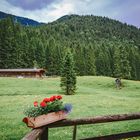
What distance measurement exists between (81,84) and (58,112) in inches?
3160

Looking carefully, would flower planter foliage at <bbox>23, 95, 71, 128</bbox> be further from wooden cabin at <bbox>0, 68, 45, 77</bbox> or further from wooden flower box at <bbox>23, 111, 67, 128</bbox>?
wooden cabin at <bbox>0, 68, 45, 77</bbox>

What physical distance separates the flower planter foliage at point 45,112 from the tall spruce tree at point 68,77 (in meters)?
55.0

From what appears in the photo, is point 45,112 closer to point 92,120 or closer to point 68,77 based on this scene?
point 92,120

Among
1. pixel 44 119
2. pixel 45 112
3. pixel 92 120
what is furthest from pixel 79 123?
pixel 44 119

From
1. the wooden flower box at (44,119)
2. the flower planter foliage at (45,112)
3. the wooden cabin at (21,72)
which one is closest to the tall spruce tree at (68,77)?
the wooden cabin at (21,72)

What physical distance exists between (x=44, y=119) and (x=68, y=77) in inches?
2314

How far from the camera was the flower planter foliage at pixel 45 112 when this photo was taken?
813 centimetres

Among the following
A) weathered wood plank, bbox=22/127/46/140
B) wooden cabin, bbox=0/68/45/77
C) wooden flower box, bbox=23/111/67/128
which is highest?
wooden flower box, bbox=23/111/67/128

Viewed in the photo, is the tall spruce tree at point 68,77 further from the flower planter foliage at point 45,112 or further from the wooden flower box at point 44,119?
the wooden flower box at point 44,119

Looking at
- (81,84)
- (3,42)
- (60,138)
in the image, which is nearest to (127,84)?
(81,84)

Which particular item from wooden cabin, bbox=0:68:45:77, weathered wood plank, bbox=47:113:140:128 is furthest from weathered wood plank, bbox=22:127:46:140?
wooden cabin, bbox=0:68:45:77

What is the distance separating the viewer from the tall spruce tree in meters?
64.4

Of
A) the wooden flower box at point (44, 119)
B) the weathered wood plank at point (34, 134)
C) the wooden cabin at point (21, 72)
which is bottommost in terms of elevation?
the wooden cabin at point (21, 72)

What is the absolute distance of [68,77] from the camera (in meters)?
67.1
